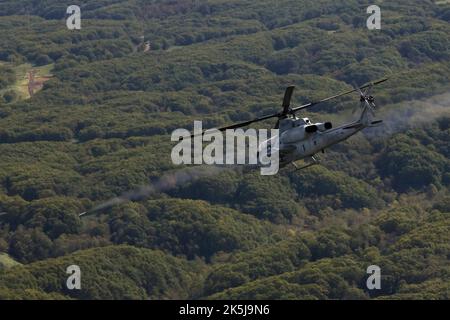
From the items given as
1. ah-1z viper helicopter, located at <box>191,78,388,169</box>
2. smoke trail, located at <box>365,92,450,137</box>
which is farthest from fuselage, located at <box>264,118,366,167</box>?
smoke trail, located at <box>365,92,450,137</box>

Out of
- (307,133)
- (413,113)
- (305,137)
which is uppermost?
(413,113)

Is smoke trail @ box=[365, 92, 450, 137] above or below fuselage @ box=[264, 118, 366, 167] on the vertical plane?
above

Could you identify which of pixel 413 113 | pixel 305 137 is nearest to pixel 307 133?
pixel 305 137

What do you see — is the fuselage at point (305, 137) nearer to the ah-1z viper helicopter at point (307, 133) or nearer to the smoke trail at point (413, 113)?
the ah-1z viper helicopter at point (307, 133)

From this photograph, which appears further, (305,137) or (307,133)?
(305,137)

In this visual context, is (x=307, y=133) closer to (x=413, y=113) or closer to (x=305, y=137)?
(x=305, y=137)

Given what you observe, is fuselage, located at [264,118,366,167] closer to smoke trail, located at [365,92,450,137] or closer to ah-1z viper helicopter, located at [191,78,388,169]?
ah-1z viper helicopter, located at [191,78,388,169]

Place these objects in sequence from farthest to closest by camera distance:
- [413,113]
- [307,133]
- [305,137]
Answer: [413,113] → [305,137] → [307,133]

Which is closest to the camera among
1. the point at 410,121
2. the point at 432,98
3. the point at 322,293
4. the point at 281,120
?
the point at 281,120
